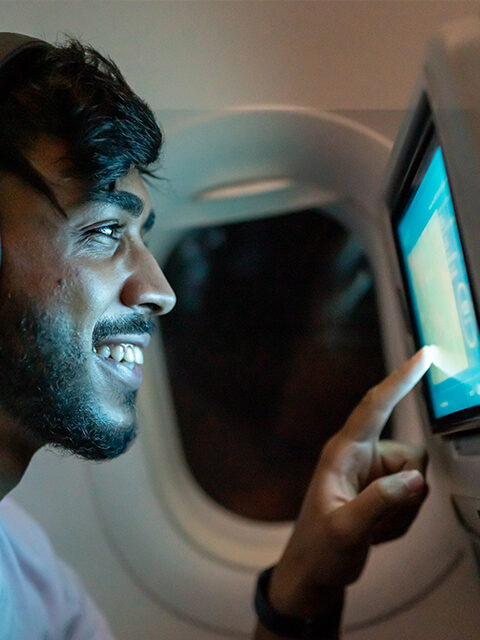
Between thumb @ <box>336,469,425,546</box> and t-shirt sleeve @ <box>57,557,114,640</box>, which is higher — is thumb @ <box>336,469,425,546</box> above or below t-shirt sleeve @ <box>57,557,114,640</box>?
above

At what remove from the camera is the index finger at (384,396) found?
3.02 ft

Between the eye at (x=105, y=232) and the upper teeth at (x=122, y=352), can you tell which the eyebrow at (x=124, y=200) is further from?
the upper teeth at (x=122, y=352)

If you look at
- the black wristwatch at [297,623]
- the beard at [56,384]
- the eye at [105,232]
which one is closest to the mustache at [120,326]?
the beard at [56,384]

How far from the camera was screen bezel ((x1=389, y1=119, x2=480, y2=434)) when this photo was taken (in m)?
0.72

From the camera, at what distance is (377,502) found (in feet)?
2.94

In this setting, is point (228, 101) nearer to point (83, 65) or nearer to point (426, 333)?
point (83, 65)

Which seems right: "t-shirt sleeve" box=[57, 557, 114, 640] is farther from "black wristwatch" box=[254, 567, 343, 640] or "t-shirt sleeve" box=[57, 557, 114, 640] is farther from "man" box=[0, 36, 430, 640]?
"black wristwatch" box=[254, 567, 343, 640]

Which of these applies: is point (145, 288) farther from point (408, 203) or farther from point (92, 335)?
point (408, 203)

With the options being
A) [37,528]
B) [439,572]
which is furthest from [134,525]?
[439,572]

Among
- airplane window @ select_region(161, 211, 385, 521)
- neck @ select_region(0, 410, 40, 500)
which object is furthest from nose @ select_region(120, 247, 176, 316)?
airplane window @ select_region(161, 211, 385, 521)

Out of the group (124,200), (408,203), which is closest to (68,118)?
(124,200)

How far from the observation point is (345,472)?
100 cm

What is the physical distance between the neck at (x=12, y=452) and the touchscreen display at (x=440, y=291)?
0.59 metres

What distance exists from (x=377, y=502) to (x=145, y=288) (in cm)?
44
